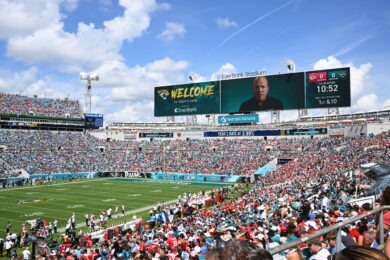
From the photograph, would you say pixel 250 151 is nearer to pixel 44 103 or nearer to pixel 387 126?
pixel 387 126

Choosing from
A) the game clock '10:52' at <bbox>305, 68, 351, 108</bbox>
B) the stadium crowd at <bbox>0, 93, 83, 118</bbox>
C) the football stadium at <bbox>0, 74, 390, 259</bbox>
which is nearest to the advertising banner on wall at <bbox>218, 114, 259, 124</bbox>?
the football stadium at <bbox>0, 74, 390, 259</bbox>

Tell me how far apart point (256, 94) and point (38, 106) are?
138 feet

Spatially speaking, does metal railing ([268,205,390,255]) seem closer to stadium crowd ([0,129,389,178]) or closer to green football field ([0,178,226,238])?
green football field ([0,178,226,238])

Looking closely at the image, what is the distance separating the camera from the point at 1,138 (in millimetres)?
54719

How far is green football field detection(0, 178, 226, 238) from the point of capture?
85.8 ft

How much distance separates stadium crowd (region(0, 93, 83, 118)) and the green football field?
2422cm

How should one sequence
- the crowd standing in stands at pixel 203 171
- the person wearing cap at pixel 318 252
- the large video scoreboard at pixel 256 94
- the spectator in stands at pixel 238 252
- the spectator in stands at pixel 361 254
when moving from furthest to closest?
1. the large video scoreboard at pixel 256 94
2. the crowd standing in stands at pixel 203 171
3. the person wearing cap at pixel 318 252
4. the spectator in stands at pixel 238 252
5. the spectator in stands at pixel 361 254

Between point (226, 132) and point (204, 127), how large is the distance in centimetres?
619

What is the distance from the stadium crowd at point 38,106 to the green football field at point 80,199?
79.5 ft

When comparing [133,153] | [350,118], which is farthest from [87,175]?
[350,118]

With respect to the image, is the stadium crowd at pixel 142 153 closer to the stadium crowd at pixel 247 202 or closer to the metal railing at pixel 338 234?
the stadium crowd at pixel 247 202

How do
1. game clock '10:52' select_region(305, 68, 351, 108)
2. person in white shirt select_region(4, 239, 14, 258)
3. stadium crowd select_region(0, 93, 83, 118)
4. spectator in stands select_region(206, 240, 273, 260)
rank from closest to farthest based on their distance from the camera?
spectator in stands select_region(206, 240, 273, 260), person in white shirt select_region(4, 239, 14, 258), game clock '10:52' select_region(305, 68, 351, 108), stadium crowd select_region(0, 93, 83, 118)

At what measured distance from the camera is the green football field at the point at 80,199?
85.8 feet

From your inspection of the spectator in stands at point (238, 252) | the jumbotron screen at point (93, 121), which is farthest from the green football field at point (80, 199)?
the jumbotron screen at point (93, 121)
